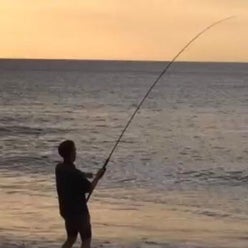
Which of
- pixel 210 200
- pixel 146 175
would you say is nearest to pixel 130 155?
pixel 146 175

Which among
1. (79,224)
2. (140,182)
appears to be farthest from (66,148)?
(140,182)

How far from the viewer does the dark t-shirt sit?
8.54m

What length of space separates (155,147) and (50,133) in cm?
805

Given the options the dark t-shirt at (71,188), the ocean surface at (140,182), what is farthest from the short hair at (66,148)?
the ocean surface at (140,182)

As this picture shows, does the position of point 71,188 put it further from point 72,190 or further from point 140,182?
point 140,182

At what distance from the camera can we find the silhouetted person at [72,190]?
28.0 ft

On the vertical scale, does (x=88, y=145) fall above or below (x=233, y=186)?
above

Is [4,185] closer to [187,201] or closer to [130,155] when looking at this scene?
[187,201]

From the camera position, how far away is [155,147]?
3084cm

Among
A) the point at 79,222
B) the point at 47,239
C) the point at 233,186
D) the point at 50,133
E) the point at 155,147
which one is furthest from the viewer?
the point at 50,133

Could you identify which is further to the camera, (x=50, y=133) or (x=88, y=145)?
(x=50, y=133)

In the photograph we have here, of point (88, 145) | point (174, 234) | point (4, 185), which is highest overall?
point (88, 145)

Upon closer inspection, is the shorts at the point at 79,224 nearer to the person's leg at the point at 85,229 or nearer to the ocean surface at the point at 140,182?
the person's leg at the point at 85,229

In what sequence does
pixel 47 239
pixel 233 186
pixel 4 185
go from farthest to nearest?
pixel 233 186 → pixel 4 185 → pixel 47 239
